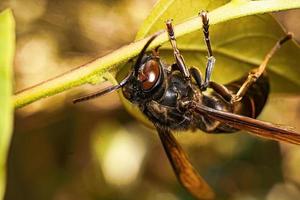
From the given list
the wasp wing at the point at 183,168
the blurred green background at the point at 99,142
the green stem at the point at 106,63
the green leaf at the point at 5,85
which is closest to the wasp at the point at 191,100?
the wasp wing at the point at 183,168

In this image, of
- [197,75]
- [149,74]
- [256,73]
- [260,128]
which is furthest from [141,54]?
[256,73]

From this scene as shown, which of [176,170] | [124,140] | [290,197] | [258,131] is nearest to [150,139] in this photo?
[124,140]

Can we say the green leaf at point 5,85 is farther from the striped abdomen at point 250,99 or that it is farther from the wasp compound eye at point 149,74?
the striped abdomen at point 250,99

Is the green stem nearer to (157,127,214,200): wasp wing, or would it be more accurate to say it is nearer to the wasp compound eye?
the wasp compound eye

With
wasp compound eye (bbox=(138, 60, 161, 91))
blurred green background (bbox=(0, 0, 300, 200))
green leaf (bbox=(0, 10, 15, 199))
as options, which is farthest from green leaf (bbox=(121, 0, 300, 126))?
blurred green background (bbox=(0, 0, 300, 200))

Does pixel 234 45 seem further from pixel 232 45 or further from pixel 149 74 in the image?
pixel 149 74

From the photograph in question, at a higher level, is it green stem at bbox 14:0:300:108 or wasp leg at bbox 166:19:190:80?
wasp leg at bbox 166:19:190:80

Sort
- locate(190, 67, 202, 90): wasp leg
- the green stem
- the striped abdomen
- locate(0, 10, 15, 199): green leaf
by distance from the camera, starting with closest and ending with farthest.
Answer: locate(0, 10, 15, 199): green leaf → the green stem → locate(190, 67, 202, 90): wasp leg → the striped abdomen
